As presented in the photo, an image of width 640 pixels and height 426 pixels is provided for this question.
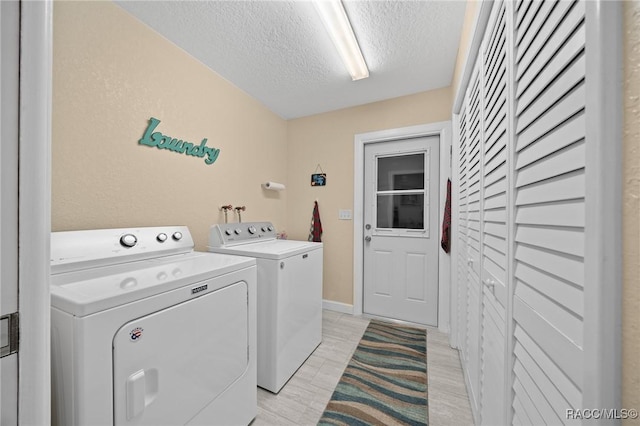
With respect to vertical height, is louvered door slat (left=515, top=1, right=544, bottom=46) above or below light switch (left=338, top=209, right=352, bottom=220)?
above

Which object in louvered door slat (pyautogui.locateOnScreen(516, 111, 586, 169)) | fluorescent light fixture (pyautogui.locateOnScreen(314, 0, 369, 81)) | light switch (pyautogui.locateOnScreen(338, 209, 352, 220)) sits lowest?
light switch (pyautogui.locateOnScreen(338, 209, 352, 220))

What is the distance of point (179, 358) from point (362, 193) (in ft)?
7.29

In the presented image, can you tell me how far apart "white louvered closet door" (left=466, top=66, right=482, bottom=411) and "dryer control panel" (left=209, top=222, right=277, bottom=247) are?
5.70 ft

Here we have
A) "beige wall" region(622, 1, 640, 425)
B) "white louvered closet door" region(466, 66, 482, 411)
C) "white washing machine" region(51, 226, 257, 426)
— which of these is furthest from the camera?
"white louvered closet door" region(466, 66, 482, 411)

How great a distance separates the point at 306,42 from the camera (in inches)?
70.1

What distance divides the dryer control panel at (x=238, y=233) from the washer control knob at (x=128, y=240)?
0.63 m

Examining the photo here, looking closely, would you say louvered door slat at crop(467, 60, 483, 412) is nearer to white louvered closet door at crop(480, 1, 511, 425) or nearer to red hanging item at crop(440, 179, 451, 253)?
white louvered closet door at crop(480, 1, 511, 425)

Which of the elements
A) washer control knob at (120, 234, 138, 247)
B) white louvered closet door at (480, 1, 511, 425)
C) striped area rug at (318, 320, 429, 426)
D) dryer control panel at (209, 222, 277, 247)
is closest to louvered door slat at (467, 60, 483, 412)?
white louvered closet door at (480, 1, 511, 425)

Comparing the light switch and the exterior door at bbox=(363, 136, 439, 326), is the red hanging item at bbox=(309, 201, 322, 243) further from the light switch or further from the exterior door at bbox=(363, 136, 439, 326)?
the exterior door at bbox=(363, 136, 439, 326)

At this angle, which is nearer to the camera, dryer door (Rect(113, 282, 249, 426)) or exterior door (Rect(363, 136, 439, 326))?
dryer door (Rect(113, 282, 249, 426))

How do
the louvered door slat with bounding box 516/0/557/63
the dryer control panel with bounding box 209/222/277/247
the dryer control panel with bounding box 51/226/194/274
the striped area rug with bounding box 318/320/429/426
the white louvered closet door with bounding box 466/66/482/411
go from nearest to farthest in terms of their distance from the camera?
the louvered door slat with bounding box 516/0/557/63, the dryer control panel with bounding box 51/226/194/274, the white louvered closet door with bounding box 466/66/482/411, the striped area rug with bounding box 318/320/429/426, the dryer control panel with bounding box 209/222/277/247

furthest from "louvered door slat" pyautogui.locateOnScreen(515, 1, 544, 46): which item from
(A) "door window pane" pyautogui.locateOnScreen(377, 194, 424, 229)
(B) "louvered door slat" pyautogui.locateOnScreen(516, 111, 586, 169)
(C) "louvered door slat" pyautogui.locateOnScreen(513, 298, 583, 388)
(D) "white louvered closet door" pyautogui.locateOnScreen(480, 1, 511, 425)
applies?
(A) "door window pane" pyautogui.locateOnScreen(377, 194, 424, 229)

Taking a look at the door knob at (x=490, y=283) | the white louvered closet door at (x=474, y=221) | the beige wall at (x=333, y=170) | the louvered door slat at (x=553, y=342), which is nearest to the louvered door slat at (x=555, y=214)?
the louvered door slat at (x=553, y=342)

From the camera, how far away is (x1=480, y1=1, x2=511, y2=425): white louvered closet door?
34.0 inches
